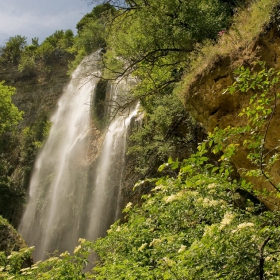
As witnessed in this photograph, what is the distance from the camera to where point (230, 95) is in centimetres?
556

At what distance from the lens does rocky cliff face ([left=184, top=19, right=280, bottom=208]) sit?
4.82 metres

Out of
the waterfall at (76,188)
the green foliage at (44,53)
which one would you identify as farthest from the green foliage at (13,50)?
the waterfall at (76,188)

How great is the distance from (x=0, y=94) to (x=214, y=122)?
16370mm

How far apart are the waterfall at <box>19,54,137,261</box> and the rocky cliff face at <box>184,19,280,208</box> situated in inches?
175

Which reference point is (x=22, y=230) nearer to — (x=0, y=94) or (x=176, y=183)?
(x=0, y=94)

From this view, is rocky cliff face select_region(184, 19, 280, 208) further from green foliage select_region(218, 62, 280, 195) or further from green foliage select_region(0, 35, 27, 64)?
green foliage select_region(0, 35, 27, 64)

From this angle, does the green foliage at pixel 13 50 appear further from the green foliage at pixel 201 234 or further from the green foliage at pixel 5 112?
the green foliage at pixel 201 234

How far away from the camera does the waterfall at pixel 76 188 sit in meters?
12.0

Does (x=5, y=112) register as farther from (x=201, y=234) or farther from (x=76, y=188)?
(x=201, y=234)

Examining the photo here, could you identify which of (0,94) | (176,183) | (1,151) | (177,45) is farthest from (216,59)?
(1,151)

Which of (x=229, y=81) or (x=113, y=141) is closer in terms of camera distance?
(x=229, y=81)

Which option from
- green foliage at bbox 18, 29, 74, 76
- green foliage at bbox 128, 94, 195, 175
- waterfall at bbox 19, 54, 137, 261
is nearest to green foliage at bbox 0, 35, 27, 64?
green foliage at bbox 18, 29, 74, 76

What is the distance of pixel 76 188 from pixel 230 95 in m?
10.2

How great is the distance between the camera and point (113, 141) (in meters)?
13.5
